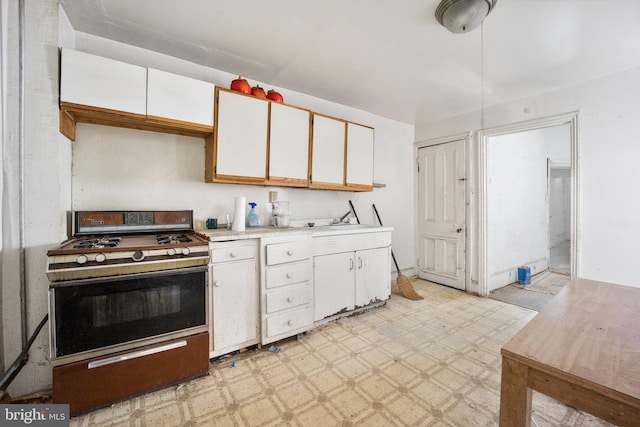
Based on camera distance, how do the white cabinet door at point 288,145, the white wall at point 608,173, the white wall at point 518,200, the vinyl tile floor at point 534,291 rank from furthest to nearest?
the white wall at point 518,200
the vinyl tile floor at point 534,291
the white cabinet door at point 288,145
the white wall at point 608,173

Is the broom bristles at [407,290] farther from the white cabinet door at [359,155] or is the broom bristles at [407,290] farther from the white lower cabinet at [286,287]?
the white lower cabinet at [286,287]

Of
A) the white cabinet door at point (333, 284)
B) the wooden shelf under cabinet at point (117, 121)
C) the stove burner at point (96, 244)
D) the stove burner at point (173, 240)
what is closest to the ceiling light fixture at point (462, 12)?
the wooden shelf under cabinet at point (117, 121)

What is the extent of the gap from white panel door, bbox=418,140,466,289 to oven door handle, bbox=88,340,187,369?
Result: 3.58 m

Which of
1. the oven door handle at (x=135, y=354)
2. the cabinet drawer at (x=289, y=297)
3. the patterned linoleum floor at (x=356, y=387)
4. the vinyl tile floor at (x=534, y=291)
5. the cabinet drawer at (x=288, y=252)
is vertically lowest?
the patterned linoleum floor at (x=356, y=387)

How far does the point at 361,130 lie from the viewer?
3.21 meters

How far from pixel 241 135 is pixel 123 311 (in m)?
1.60

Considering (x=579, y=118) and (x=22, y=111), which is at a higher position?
(x=579, y=118)

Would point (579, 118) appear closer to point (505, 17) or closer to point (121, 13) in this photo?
point (505, 17)

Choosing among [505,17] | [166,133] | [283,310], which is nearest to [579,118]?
[505,17]

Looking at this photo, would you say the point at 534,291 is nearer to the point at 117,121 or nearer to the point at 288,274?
the point at 288,274

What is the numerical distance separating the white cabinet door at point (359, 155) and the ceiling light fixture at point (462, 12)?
1475mm

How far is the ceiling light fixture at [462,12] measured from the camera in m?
1.58

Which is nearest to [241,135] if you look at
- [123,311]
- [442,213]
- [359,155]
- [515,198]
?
[359,155]

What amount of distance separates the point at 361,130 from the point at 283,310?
2281 mm
